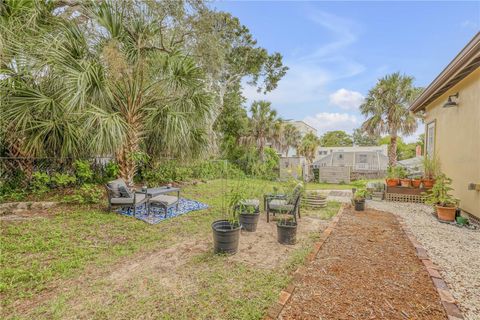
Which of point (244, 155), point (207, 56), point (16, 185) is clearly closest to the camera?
point (16, 185)

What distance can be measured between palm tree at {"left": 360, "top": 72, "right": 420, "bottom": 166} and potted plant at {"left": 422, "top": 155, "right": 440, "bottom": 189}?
5876mm

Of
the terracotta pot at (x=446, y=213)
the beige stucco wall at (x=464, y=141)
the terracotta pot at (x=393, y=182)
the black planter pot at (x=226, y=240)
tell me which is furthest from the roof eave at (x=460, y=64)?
the black planter pot at (x=226, y=240)

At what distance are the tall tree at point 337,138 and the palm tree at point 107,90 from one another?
38816 millimetres

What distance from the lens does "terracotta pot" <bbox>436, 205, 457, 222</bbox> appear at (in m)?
4.93

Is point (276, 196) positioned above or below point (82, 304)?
above

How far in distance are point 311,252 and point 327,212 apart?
285 cm

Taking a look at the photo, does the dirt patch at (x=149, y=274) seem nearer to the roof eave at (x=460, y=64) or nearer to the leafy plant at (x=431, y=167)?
the roof eave at (x=460, y=64)

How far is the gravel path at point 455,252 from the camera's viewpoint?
2303 mm

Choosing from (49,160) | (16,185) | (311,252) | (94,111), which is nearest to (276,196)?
(311,252)

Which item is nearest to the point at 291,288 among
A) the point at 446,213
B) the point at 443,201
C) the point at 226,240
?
the point at 226,240

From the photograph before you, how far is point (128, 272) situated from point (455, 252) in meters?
4.60

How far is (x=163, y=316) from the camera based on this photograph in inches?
79.5

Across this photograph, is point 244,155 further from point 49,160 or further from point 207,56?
point 49,160

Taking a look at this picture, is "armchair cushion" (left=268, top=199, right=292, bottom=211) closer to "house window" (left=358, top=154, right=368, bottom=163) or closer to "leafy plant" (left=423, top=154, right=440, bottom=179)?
"leafy plant" (left=423, top=154, right=440, bottom=179)
